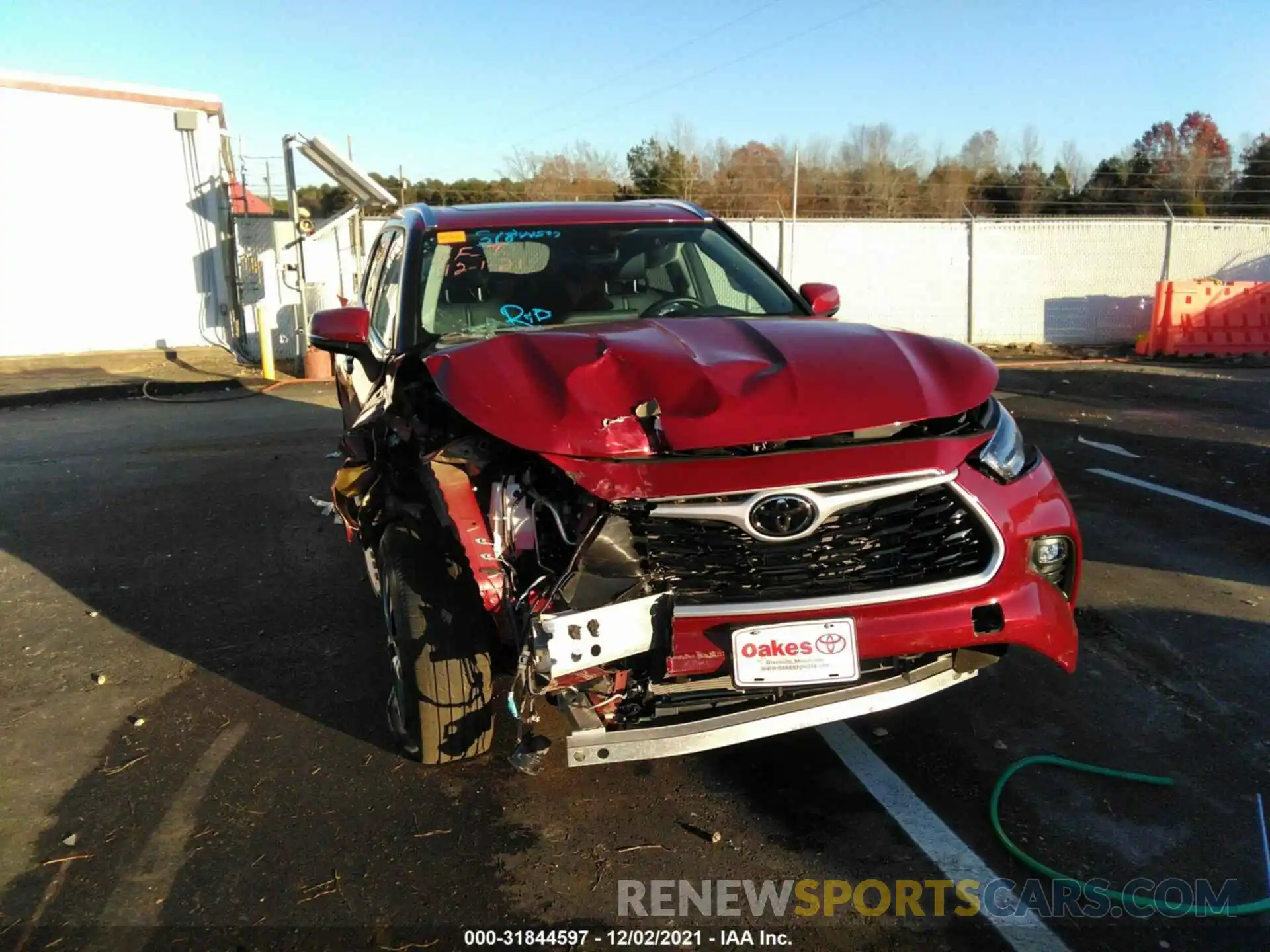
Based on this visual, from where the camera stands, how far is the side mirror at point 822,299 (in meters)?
4.30

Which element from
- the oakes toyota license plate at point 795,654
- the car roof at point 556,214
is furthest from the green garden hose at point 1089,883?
the car roof at point 556,214

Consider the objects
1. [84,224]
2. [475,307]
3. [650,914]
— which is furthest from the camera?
[84,224]

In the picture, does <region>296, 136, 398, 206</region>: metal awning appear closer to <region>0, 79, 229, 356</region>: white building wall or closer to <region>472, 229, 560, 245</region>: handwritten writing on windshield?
<region>0, 79, 229, 356</region>: white building wall

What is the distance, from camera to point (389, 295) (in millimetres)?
4641

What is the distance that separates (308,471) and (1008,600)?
6433mm

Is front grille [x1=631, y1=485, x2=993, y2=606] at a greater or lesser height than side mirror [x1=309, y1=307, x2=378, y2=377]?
lesser

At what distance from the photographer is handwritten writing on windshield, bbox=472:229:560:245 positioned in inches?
171

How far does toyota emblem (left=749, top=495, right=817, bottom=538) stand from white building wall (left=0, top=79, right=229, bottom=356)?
50.7ft

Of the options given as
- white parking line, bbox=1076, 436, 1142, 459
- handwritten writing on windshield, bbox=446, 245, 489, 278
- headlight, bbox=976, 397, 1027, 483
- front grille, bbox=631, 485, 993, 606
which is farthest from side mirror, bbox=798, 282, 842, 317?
white parking line, bbox=1076, 436, 1142, 459

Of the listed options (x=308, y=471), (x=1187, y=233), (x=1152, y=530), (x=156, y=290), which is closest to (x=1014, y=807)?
(x=1152, y=530)

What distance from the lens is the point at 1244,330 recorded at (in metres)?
15.1

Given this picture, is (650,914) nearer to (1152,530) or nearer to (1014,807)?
(1014,807)

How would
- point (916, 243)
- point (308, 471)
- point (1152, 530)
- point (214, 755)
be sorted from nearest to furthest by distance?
1. point (214, 755)
2. point (1152, 530)
3. point (308, 471)
4. point (916, 243)

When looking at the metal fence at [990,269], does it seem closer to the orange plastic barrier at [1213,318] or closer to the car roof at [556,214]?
the orange plastic barrier at [1213,318]
